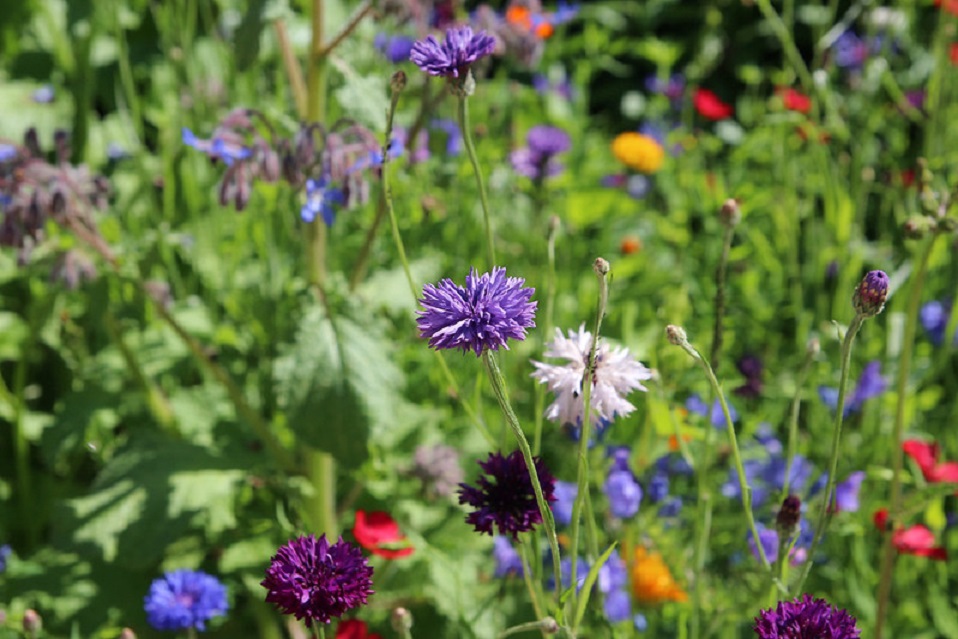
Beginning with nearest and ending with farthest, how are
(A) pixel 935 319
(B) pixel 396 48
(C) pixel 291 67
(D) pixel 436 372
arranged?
1. (C) pixel 291 67
2. (D) pixel 436 372
3. (A) pixel 935 319
4. (B) pixel 396 48

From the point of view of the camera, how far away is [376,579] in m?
1.63

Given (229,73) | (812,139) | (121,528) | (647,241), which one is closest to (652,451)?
(121,528)

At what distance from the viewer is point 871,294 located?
90 centimetres

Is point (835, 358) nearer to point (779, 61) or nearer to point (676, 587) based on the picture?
point (676, 587)

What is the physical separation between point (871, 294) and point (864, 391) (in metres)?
1.09

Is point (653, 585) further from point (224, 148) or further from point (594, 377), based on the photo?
point (224, 148)

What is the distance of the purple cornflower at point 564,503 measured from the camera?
1.65 meters

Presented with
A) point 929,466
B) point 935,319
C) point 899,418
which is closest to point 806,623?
point 899,418

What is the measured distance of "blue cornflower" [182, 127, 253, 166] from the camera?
1.50m

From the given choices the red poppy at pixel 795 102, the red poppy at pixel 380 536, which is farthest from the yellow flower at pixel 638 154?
the red poppy at pixel 380 536

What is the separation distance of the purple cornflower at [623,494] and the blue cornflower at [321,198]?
1.73ft

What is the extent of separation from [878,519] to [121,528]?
1087mm

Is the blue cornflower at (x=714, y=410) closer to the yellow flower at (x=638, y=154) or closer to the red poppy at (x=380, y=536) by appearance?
the red poppy at (x=380, y=536)

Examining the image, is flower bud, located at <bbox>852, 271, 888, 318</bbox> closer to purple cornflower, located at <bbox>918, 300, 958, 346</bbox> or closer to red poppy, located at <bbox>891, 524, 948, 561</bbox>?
red poppy, located at <bbox>891, 524, 948, 561</bbox>
